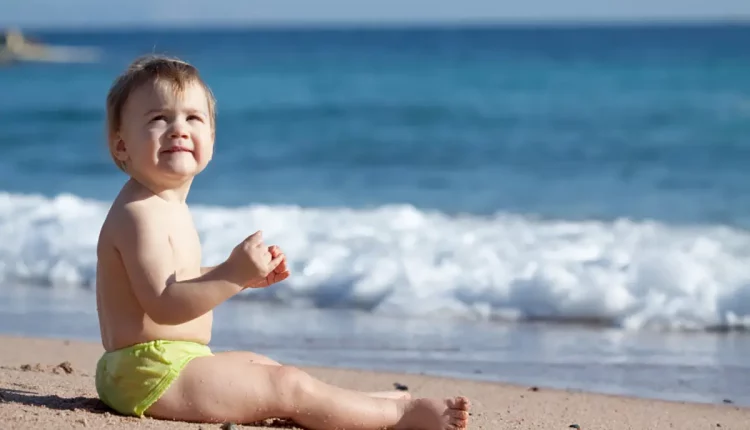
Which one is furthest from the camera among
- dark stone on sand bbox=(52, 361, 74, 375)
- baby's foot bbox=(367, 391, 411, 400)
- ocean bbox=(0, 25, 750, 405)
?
ocean bbox=(0, 25, 750, 405)

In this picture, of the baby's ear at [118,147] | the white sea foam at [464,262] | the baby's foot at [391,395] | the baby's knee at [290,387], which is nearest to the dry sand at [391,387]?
the baby's knee at [290,387]

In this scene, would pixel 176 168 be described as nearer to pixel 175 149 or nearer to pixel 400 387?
pixel 175 149

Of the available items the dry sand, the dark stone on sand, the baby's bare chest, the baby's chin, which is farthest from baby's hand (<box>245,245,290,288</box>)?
the dark stone on sand

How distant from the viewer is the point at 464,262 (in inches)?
246

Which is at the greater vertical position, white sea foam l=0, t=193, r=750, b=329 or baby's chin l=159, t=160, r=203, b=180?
white sea foam l=0, t=193, r=750, b=329

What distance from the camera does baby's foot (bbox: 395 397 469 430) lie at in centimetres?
292

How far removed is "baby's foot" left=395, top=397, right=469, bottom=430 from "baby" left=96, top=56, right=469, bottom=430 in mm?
159

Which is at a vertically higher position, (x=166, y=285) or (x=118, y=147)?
(x=118, y=147)

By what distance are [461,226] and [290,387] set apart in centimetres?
512

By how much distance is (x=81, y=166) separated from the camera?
12.8m

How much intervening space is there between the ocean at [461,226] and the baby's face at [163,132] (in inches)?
35.9

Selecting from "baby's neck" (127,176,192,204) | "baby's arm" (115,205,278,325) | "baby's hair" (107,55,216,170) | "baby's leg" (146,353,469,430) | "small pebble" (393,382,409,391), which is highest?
"baby's hair" (107,55,216,170)

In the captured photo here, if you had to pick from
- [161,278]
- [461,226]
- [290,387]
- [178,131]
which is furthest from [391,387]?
[461,226]

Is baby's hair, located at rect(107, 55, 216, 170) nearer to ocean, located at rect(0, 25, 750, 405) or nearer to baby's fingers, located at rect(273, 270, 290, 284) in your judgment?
baby's fingers, located at rect(273, 270, 290, 284)
